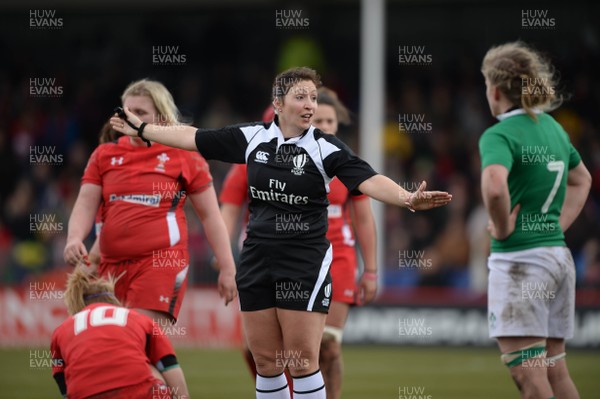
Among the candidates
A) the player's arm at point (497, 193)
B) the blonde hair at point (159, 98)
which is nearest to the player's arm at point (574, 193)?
the player's arm at point (497, 193)

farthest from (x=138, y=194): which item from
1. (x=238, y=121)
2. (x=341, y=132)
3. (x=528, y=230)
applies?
(x=238, y=121)

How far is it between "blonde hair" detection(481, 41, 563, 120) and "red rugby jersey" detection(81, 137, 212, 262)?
90.2 inches

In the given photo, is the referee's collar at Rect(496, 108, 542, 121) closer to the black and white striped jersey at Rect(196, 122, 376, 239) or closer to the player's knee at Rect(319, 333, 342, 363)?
the black and white striped jersey at Rect(196, 122, 376, 239)

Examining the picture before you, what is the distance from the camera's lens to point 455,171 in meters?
18.1

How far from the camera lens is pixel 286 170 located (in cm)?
605

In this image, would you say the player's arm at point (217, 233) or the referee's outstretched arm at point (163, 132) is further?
the player's arm at point (217, 233)

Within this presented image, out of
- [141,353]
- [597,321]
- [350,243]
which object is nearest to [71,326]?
[141,353]

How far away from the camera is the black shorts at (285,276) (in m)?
6.09

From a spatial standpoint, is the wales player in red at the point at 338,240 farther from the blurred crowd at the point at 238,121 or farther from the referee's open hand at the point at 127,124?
the blurred crowd at the point at 238,121

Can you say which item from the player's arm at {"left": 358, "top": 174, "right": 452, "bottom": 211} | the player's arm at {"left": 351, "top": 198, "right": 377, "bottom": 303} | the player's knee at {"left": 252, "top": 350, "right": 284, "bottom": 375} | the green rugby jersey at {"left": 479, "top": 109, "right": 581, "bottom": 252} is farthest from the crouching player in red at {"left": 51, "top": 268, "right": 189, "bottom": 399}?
the player's arm at {"left": 351, "top": 198, "right": 377, "bottom": 303}

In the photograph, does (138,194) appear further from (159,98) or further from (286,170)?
(286,170)

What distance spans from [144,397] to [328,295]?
1.38 metres

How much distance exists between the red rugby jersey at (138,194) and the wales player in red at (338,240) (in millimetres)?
875

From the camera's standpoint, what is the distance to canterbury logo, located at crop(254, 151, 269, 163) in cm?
614
